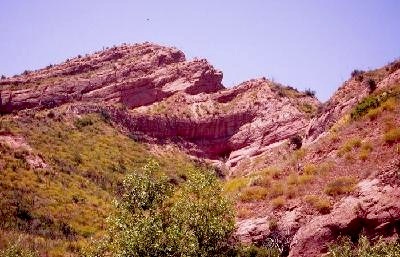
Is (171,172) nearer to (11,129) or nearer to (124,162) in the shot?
(124,162)

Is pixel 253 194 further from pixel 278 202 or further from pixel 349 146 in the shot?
pixel 349 146

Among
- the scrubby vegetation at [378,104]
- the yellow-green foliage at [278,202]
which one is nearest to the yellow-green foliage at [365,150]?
the scrubby vegetation at [378,104]

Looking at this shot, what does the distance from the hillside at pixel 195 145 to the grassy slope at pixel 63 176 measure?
0.61 feet

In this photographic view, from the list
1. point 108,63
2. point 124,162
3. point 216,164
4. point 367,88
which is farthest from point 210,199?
point 108,63

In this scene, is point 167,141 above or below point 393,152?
above

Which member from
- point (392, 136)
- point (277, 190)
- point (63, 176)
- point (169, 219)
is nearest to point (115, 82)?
point (63, 176)

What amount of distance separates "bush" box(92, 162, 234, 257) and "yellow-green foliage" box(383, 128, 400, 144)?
9767 mm

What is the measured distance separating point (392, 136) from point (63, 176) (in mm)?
41266

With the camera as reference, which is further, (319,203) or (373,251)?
(319,203)

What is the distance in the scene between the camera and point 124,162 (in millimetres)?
65375

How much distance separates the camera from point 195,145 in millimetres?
81562

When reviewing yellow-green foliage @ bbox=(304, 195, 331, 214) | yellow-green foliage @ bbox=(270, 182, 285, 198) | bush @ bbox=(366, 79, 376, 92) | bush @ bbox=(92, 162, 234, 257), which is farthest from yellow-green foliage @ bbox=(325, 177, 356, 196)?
bush @ bbox=(366, 79, 376, 92)

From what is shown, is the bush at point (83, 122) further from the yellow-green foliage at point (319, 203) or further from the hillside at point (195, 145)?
the yellow-green foliage at point (319, 203)

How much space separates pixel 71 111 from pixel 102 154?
17088 millimetres
